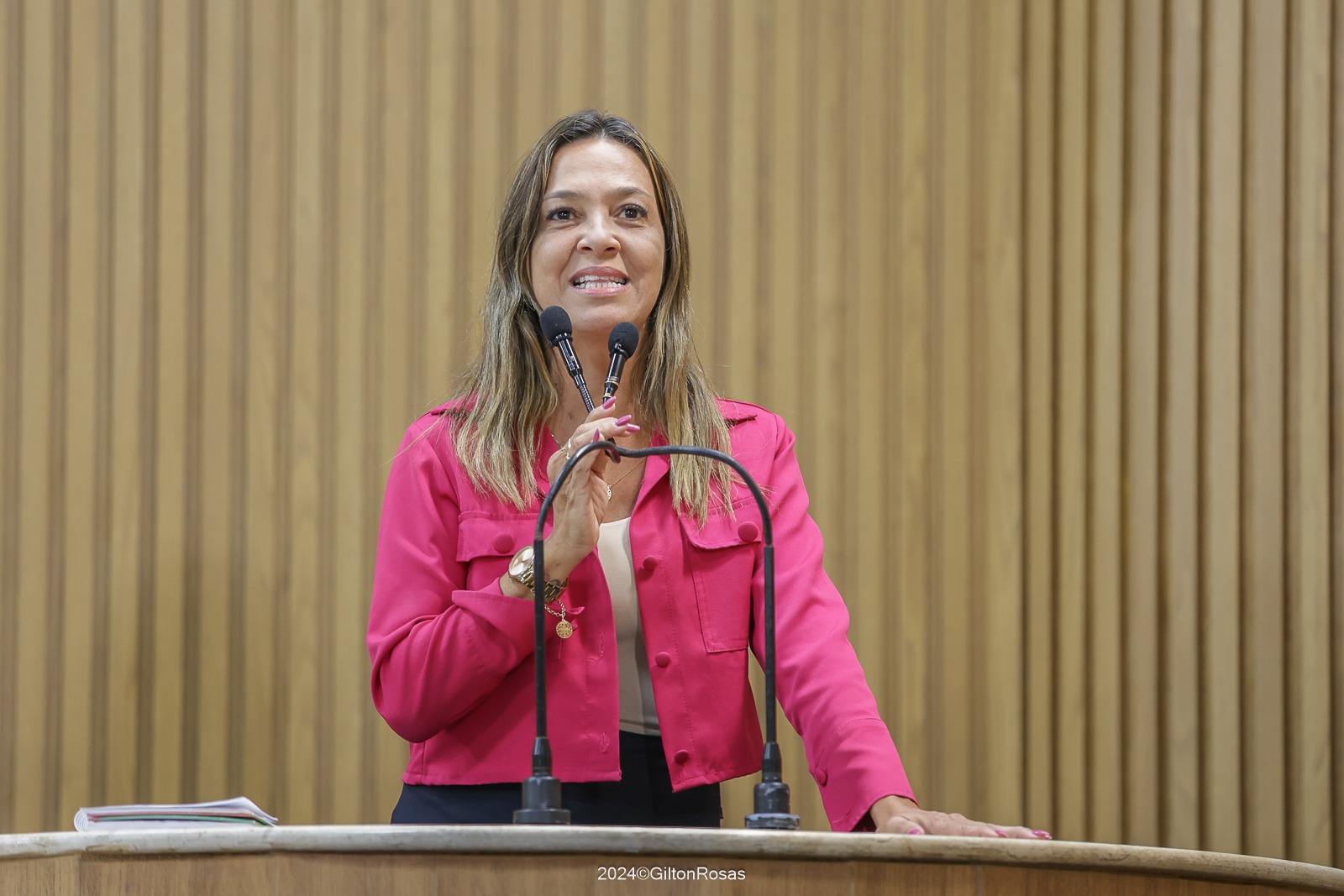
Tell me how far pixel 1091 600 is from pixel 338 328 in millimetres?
1720

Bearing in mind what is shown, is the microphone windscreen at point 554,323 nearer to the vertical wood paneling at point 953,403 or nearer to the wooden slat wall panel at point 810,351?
the wooden slat wall panel at point 810,351

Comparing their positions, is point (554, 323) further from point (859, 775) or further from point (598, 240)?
point (859, 775)

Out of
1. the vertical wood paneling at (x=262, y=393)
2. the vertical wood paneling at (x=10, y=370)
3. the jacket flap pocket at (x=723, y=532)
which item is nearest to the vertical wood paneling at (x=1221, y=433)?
the jacket flap pocket at (x=723, y=532)

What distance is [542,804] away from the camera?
57.7 inches

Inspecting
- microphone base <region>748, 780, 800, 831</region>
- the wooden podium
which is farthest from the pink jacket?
the wooden podium

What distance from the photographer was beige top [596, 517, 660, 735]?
2062mm

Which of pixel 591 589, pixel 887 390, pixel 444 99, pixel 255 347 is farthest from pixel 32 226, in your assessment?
pixel 887 390

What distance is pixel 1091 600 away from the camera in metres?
3.18

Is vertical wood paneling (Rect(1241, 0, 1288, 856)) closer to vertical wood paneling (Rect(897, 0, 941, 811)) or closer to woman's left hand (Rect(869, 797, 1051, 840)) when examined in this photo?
vertical wood paneling (Rect(897, 0, 941, 811))

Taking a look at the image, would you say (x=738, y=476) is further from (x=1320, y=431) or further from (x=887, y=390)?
(x=1320, y=431)

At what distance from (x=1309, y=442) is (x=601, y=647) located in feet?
5.64

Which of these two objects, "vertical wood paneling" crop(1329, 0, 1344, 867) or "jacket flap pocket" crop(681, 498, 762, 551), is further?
"vertical wood paneling" crop(1329, 0, 1344, 867)

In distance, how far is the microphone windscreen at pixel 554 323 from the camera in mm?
1904

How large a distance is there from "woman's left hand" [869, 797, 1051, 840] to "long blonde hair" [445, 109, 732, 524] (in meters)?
0.53
